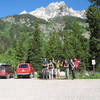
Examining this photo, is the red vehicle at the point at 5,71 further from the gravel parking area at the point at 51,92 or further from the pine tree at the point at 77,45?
the pine tree at the point at 77,45

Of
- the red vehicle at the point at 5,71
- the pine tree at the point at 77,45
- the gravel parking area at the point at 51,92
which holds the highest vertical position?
the pine tree at the point at 77,45

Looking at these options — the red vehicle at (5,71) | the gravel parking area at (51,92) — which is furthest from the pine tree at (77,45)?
the gravel parking area at (51,92)

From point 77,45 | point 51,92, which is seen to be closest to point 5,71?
point 51,92

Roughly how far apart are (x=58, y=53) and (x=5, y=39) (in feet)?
257

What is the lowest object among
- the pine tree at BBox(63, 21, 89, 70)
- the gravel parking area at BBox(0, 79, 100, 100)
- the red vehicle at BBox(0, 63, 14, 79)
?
the gravel parking area at BBox(0, 79, 100, 100)

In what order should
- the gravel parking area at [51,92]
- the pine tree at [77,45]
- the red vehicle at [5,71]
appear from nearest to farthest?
the gravel parking area at [51,92] < the red vehicle at [5,71] < the pine tree at [77,45]

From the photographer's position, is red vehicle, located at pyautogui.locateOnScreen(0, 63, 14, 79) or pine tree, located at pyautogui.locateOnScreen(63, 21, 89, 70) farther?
pine tree, located at pyautogui.locateOnScreen(63, 21, 89, 70)

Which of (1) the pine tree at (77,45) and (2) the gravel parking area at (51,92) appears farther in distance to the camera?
(1) the pine tree at (77,45)

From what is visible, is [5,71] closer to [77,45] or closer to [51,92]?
[51,92]

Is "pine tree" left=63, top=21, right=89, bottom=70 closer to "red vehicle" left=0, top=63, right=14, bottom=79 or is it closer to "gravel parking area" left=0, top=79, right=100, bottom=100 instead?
"red vehicle" left=0, top=63, right=14, bottom=79

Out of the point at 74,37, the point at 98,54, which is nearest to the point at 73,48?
the point at 74,37

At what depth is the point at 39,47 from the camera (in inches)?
2376

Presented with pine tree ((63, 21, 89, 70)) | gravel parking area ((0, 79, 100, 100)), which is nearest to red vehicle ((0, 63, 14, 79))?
gravel parking area ((0, 79, 100, 100))

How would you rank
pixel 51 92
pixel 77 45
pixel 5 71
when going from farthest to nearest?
pixel 77 45 → pixel 5 71 → pixel 51 92
